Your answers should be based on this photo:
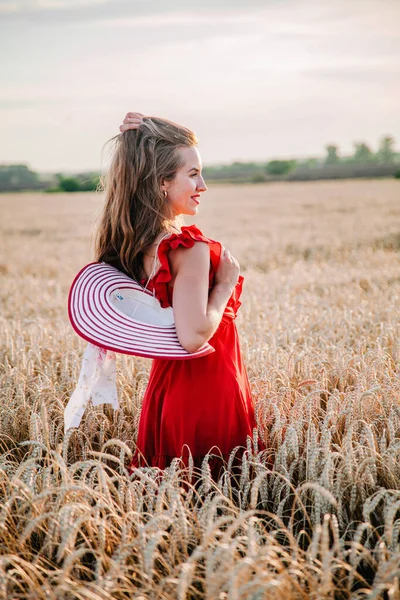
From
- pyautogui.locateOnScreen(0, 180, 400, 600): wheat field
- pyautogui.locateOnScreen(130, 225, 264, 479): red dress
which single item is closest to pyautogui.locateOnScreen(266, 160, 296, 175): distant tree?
pyautogui.locateOnScreen(0, 180, 400, 600): wheat field

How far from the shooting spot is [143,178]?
7.87ft

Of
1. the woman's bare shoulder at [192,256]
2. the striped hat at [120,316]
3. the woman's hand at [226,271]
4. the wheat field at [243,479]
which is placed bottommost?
the wheat field at [243,479]

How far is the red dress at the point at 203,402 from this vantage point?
2.38 m

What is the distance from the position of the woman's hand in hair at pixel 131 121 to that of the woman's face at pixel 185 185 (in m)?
0.21

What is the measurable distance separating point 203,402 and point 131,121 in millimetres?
1192

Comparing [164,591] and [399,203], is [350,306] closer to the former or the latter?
[164,591]

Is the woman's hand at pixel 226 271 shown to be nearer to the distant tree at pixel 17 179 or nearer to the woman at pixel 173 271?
the woman at pixel 173 271

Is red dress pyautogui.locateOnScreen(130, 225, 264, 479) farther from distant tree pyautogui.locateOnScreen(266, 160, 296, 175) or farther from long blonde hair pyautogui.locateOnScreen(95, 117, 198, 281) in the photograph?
distant tree pyautogui.locateOnScreen(266, 160, 296, 175)

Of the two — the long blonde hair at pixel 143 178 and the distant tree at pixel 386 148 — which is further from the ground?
the distant tree at pixel 386 148

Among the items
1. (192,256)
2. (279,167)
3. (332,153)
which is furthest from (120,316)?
(332,153)

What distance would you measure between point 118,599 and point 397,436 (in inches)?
60.0

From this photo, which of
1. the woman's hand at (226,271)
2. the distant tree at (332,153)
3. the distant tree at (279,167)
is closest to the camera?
the woman's hand at (226,271)

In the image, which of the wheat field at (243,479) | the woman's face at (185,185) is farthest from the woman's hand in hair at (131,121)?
the wheat field at (243,479)

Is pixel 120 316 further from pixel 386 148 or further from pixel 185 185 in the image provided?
pixel 386 148
